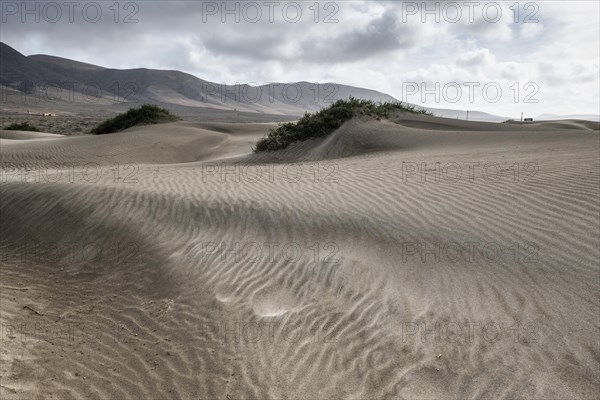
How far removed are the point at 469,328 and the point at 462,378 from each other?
57 centimetres

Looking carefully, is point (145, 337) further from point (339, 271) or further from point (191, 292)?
point (339, 271)

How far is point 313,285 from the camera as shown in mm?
4910

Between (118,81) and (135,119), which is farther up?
(118,81)

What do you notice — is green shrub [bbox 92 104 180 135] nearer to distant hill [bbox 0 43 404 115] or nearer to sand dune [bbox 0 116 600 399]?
sand dune [bbox 0 116 600 399]

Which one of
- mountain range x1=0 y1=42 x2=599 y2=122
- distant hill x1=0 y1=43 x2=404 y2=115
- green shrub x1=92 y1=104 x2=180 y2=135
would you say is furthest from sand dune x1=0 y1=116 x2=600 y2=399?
distant hill x1=0 y1=43 x2=404 y2=115

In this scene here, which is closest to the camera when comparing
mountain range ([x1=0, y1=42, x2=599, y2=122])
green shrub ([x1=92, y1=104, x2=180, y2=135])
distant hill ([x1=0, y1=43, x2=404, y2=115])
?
green shrub ([x1=92, y1=104, x2=180, y2=135])

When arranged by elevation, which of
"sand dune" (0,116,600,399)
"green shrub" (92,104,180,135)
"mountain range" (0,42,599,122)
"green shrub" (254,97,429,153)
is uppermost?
"mountain range" (0,42,599,122)

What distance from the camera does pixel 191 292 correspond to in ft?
16.9

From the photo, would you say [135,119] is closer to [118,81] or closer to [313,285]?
[313,285]

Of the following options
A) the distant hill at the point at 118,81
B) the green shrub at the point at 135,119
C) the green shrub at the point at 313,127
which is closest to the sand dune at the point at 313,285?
the green shrub at the point at 313,127

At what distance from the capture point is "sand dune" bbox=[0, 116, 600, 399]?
11.8 ft

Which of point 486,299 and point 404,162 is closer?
point 486,299

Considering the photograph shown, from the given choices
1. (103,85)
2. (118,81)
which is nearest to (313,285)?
(103,85)

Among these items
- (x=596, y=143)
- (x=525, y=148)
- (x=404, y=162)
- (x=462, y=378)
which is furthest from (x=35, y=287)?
(x=596, y=143)
